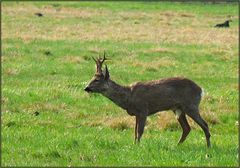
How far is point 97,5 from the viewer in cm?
7512

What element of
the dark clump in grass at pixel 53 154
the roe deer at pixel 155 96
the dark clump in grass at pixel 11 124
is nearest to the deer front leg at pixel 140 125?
the roe deer at pixel 155 96

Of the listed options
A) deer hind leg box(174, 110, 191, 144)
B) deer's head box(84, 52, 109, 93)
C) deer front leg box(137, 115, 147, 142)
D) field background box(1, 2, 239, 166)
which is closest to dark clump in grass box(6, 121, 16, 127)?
field background box(1, 2, 239, 166)

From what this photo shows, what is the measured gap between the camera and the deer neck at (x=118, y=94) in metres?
12.0

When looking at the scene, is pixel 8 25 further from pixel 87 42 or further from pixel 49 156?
pixel 49 156

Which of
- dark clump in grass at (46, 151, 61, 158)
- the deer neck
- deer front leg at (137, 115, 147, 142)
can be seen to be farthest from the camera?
the deer neck

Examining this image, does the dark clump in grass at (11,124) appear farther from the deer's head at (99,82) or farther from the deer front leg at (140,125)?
the deer front leg at (140,125)

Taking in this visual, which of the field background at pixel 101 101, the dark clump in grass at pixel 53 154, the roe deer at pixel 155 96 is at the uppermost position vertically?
the roe deer at pixel 155 96

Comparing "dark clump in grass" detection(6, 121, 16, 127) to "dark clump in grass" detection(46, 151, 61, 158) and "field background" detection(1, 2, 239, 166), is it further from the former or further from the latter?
"dark clump in grass" detection(46, 151, 61, 158)

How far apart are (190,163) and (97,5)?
66.2 metres

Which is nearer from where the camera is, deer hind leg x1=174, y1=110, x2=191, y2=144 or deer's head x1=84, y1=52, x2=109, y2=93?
deer's head x1=84, y1=52, x2=109, y2=93

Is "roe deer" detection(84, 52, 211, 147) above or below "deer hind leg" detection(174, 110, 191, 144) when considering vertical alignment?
above

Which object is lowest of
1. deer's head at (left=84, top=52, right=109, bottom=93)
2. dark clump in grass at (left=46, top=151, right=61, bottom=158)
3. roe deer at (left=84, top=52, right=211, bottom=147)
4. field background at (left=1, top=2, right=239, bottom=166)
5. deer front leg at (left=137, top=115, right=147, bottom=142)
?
field background at (left=1, top=2, right=239, bottom=166)

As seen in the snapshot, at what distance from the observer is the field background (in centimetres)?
1045

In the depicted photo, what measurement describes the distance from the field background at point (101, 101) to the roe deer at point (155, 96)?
1.76 ft
